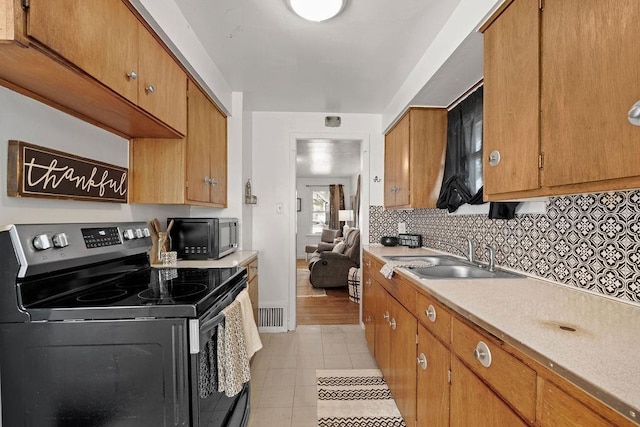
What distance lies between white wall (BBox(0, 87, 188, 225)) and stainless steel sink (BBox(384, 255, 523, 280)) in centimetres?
171

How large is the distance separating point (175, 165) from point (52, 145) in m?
0.65

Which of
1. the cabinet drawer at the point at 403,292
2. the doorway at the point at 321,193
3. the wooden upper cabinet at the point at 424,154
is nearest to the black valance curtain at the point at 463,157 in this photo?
the wooden upper cabinet at the point at 424,154

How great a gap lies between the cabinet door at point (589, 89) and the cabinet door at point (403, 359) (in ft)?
3.15

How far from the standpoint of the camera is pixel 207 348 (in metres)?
1.16

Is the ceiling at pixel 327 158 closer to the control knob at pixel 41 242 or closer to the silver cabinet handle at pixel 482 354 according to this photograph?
the control knob at pixel 41 242

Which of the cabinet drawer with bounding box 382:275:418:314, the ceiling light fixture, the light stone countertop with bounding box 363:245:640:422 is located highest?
the ceiling light fixture

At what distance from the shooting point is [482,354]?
35.8 inches

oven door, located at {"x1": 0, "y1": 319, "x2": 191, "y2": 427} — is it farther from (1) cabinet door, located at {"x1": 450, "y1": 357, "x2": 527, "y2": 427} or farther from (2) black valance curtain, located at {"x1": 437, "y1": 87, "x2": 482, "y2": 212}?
(2) black valance curtain, located at {"x1": 437, "y1": 87, "x2": 482, "y2": 212}

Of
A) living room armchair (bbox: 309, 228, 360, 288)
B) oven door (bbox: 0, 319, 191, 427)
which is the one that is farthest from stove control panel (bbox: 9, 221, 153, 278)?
living room armchair (bbox: 309, 228, 360, 288)

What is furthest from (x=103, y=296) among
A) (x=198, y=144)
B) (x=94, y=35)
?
(x=198, y=144)

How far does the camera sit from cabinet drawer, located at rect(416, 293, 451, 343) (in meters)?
1.15

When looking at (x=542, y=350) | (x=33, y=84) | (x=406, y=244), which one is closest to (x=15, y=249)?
(x=33, y=84)

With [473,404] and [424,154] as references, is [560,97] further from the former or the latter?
[424,154]

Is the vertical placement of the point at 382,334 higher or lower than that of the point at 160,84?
lower
